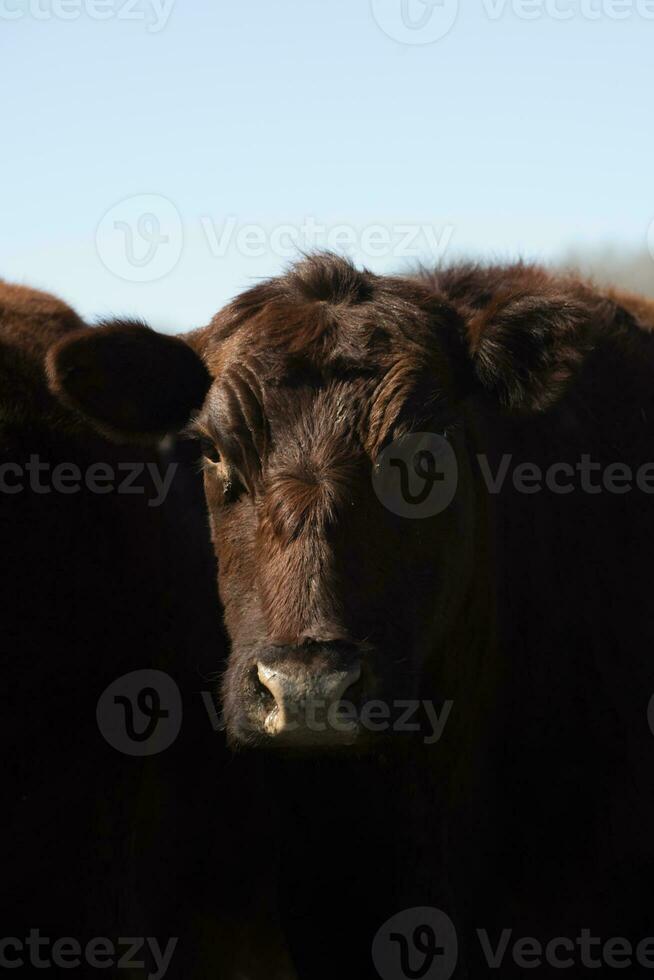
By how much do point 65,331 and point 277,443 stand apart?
83.2 inches

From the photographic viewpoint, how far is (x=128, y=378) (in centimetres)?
591

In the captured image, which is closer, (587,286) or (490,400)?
(490,400)

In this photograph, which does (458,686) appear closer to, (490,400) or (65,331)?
(490,400)

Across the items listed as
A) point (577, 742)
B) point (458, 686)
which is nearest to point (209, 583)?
point (458, 686)

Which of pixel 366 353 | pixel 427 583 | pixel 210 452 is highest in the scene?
pixel 366 353

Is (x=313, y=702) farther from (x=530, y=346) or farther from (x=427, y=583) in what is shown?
(x=530, y=346)

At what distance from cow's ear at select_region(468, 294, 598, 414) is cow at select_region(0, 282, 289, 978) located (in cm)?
158

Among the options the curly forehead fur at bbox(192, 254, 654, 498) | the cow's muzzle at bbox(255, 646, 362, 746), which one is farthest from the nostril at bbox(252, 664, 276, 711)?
the curly forehead fur at bbox(192, 254, 654, 498)

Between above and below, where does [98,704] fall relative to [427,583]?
below

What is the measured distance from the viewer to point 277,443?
17.5 ft

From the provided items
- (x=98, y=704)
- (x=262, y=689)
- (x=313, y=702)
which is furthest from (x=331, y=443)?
(x=98, y=704)

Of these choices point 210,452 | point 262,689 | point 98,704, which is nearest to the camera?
point 262,689

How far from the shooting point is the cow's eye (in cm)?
567

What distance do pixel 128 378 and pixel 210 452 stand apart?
0.52 meters
